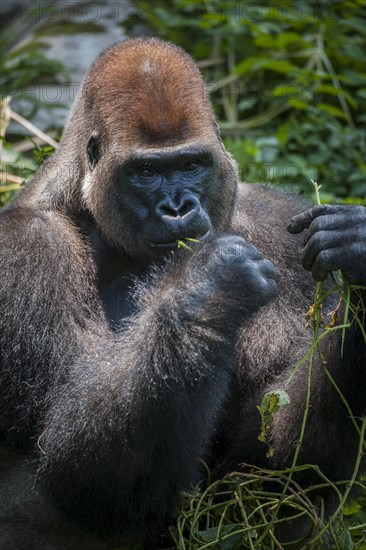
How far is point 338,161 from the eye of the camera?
8117 millimetres

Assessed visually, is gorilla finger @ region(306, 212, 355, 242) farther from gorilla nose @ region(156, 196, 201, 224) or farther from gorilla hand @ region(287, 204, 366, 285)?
gorilla nose @ region(156, 196, 201, 224)

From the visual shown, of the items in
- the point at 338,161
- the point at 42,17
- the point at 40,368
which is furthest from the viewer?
the point at 42,17

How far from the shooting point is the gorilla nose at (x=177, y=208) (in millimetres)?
4422

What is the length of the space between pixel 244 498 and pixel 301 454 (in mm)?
304

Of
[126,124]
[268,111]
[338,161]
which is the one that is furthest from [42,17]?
[126,124]

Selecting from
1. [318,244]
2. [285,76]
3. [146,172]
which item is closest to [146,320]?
[318,244]

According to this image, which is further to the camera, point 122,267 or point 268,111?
point 268,111

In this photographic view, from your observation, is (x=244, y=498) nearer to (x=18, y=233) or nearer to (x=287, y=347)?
(x=287, y=347)

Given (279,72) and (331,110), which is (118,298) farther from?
(279,72)

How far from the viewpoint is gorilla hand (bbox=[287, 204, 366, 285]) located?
3.94 m

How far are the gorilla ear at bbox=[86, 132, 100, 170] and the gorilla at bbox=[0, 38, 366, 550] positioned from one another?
0.5 inches

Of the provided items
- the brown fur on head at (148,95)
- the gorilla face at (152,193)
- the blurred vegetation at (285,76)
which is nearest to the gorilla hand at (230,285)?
the gorilla face at (152,193)

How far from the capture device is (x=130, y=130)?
4609mm

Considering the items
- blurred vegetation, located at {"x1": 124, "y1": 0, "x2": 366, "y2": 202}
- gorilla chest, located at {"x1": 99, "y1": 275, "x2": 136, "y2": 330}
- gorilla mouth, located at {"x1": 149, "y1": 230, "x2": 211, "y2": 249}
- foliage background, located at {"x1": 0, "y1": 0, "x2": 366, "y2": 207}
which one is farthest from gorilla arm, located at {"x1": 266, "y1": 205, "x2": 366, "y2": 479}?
foliage background, located at {"x1": 0, "y1": 0, "x2": 366, "y2": 207}
